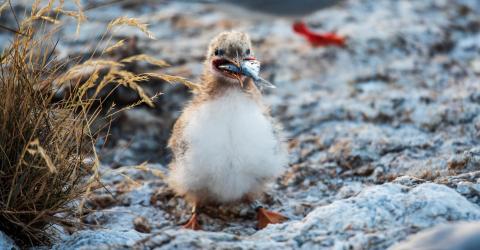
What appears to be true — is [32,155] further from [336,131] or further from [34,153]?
[336,131]

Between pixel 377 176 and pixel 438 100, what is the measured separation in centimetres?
150

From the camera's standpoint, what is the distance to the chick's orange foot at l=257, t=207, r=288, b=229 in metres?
4.55

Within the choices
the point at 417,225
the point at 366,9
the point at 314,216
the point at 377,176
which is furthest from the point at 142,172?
the point at 366,9

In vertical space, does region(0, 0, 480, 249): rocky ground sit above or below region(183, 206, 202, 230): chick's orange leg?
above

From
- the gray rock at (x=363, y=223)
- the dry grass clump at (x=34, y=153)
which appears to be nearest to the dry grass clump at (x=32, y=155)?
the dry grass clump at (x=34, y=153)

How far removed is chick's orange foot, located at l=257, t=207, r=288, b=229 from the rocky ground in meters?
0.09

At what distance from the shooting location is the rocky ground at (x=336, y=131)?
333 centimetres

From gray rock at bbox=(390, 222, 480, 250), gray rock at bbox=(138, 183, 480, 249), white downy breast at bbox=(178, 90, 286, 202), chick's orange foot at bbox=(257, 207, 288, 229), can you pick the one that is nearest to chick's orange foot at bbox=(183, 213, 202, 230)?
white downy breast at bbox=(178, 90, 286, 202)

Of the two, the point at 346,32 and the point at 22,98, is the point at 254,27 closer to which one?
the point at 346,32

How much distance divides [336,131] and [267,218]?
5.51ft

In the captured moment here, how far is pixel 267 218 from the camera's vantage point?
15.1ft

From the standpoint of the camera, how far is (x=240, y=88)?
476 cm

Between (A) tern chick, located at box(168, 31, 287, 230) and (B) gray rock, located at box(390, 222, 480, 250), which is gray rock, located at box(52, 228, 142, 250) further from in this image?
(B) gray rock, located at box(390, 222, 480, 250)

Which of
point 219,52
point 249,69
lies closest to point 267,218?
point 249,69
